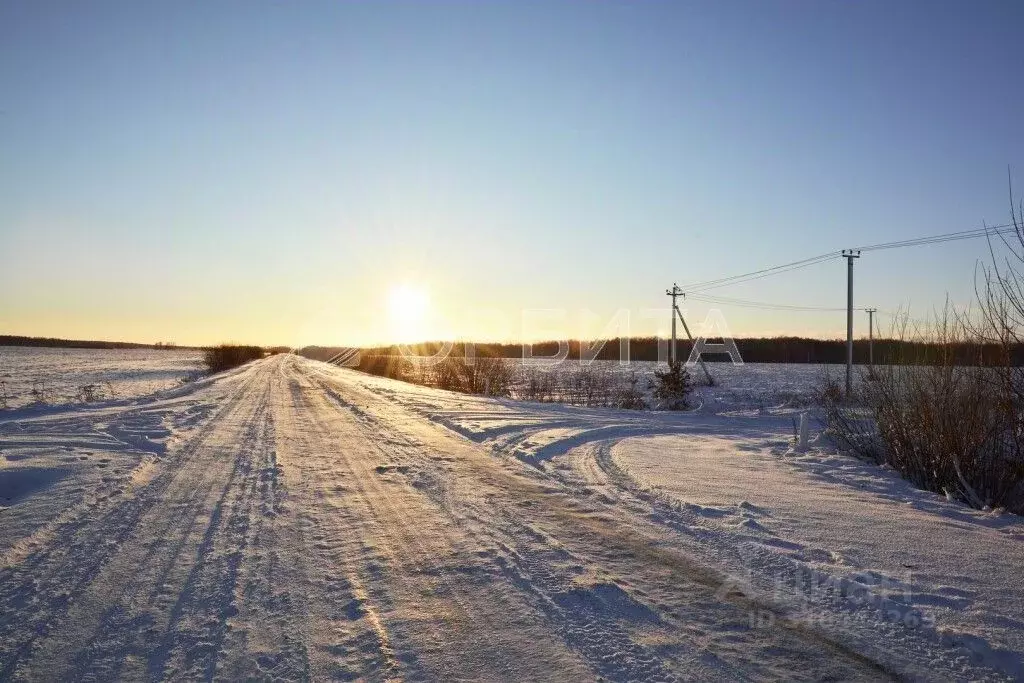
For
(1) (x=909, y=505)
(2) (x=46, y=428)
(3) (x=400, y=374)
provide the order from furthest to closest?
1. (3) (x=400, y=374)
2. (2) (x=46, y=428)
3. (1) (x=909, y=505)

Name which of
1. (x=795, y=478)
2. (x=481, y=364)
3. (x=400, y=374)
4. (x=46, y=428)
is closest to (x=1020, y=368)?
(x=795, y=478)

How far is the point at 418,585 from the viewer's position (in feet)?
14.4

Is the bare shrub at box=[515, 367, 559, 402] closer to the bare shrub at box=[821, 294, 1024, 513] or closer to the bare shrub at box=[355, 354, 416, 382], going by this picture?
the bare shrub at box=[355, 354, 416, 382]

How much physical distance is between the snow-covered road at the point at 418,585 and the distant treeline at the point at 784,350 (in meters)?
2.41

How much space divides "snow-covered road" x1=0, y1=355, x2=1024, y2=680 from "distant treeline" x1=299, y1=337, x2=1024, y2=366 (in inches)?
95.0

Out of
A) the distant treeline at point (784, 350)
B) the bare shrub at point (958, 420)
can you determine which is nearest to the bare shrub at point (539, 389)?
the distant treeline at point (784, 350)

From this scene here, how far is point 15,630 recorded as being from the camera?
366cm

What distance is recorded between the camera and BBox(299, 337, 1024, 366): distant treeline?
8062 millimetres

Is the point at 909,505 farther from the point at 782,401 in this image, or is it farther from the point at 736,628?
the point at 782,401

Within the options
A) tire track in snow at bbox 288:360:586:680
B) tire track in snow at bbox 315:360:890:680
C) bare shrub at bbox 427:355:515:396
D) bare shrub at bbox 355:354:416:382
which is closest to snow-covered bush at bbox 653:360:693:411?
bare shrub at bbox 427:355:515:396

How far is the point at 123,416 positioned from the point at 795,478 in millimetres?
13945

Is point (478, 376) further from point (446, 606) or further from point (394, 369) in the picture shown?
point (446, 606)

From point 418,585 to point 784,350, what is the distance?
75634 millimetres

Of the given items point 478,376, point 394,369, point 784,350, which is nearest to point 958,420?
point 478,376
